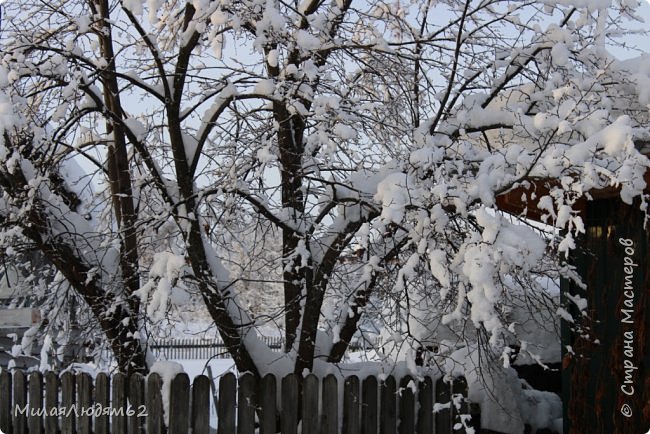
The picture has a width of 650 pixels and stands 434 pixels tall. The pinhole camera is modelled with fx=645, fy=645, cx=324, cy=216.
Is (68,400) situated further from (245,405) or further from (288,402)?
(288,402)

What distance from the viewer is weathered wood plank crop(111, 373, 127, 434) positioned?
491 cm

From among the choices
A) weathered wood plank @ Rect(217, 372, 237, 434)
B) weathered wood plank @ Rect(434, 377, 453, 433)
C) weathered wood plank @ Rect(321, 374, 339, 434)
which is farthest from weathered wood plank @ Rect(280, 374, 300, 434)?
weathered wood plank @ Rect(434, 377, 453, 433)

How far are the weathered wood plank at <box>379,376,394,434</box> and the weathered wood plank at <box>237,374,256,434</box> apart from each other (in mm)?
1034

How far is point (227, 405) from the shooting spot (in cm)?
480

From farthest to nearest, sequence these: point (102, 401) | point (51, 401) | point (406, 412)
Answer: point (51, 401) → point (406, 412) → point (102, 401)

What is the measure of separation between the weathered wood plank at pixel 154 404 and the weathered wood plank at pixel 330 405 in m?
1.22

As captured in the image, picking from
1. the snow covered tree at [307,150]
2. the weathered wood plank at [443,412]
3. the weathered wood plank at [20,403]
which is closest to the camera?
the snow covered tree at [307,150]

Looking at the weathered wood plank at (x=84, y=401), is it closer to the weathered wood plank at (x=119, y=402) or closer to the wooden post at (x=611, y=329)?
the weathered wood plank at (x=119, y=402)

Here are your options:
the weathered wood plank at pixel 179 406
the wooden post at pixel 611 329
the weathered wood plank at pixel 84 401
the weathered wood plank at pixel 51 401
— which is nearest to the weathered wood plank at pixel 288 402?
the weathered wood plank at pixel 179 406

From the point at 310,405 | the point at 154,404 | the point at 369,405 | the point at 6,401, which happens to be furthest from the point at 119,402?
the point at 369,405

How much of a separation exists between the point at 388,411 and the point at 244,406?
1152 millimetres

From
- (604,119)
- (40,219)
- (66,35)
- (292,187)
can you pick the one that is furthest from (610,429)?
(66,35)

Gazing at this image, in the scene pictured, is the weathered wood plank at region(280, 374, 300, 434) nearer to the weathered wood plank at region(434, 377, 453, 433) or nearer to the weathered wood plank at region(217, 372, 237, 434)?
the weathered wood plank at region(217, 372, 237, 434)

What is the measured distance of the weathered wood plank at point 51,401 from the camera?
17.2 ft
